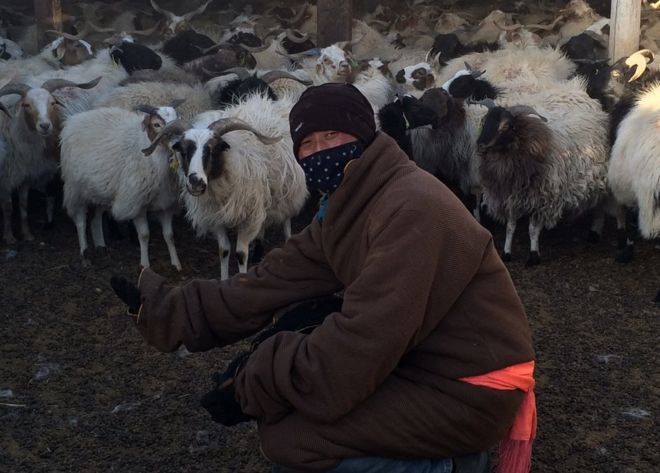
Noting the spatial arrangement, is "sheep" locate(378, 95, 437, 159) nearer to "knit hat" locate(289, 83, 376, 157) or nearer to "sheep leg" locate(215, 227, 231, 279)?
"sheep leg" locate(215, 227, 231, 279)

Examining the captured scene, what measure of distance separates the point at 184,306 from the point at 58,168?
200 inches

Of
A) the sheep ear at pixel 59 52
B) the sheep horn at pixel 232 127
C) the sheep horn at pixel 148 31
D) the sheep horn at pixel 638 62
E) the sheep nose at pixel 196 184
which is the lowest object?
the sheep horn at pixel 148 31

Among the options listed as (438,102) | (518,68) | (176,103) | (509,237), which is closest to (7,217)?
(176,103)

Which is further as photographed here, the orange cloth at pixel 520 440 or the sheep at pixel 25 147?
the sheep at pixel 25 147

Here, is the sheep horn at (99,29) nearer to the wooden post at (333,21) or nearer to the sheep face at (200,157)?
the wooden post at (333,21)

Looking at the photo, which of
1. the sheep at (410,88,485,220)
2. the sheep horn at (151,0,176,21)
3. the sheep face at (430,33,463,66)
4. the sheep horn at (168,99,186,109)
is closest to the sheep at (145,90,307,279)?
the sheep horn at (168,99,186,109)

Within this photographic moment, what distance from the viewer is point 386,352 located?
2.22 metres

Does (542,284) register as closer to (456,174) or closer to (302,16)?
(456,174)

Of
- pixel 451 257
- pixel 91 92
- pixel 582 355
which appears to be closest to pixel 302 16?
pixel 91 92

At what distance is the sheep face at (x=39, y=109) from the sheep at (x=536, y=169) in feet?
12.1

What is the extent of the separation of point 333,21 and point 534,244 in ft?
14.0

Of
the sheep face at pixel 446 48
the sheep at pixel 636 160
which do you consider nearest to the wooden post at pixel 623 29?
the sheep at pixel 636 160

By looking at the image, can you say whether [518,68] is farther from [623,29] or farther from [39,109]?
[39,109]

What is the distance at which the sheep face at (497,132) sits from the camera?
6609mm
